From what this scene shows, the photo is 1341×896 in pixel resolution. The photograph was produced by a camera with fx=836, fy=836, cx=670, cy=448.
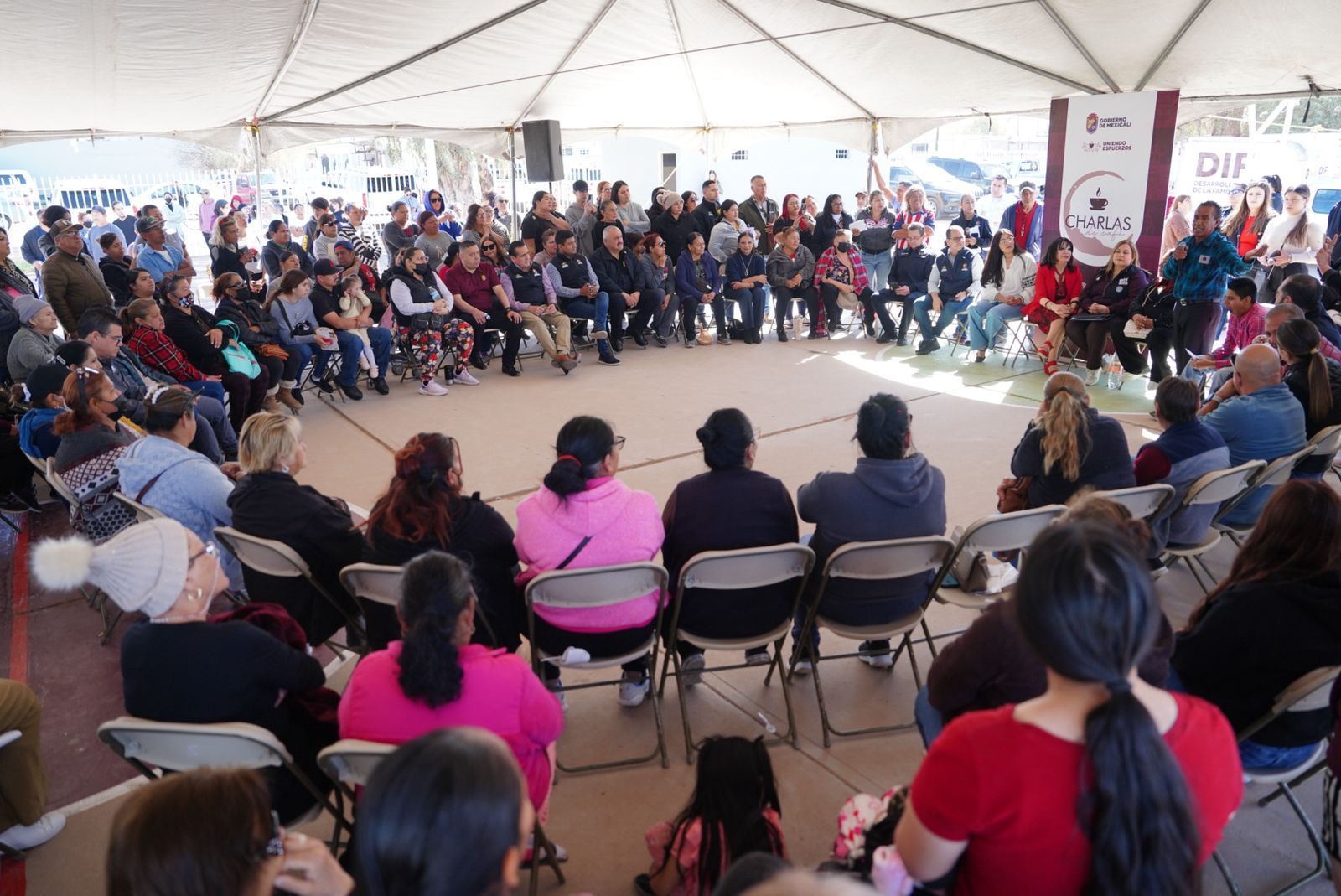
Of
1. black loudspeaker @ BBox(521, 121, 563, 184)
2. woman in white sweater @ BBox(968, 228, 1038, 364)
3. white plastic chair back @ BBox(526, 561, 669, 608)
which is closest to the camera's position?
white plastic chair back @ BBox(526, 561, 669, 608)

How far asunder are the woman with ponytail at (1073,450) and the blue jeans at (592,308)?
5.41m

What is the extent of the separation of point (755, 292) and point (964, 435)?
3.68 meters

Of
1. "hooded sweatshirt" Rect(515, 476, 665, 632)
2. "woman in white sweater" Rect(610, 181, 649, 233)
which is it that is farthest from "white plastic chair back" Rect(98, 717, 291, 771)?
"woman in white sweater" Rect(610, 181, 649, 233)

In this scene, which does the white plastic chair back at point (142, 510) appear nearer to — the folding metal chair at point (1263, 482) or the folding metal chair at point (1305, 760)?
the folding metal chair at point (1305, 760)

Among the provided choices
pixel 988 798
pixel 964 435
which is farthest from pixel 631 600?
pixel 964 435

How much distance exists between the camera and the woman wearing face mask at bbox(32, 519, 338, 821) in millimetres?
1823

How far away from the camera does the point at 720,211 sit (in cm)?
966

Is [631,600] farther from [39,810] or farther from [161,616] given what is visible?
[39,810]

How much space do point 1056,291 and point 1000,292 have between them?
1.78 ft

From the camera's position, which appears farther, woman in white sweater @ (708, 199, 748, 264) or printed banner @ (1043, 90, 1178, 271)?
woman in white sweater @ (708, 199, 748, 264)

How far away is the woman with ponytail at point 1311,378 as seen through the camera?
3930 mm

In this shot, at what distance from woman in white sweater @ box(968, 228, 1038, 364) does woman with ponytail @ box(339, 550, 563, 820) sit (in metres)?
7.01

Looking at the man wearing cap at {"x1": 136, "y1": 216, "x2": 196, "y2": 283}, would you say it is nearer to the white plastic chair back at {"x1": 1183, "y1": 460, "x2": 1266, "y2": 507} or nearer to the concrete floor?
the concrete floor

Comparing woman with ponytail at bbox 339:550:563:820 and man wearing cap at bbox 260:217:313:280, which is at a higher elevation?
man wearing cap at bbox 260:217:313:280
